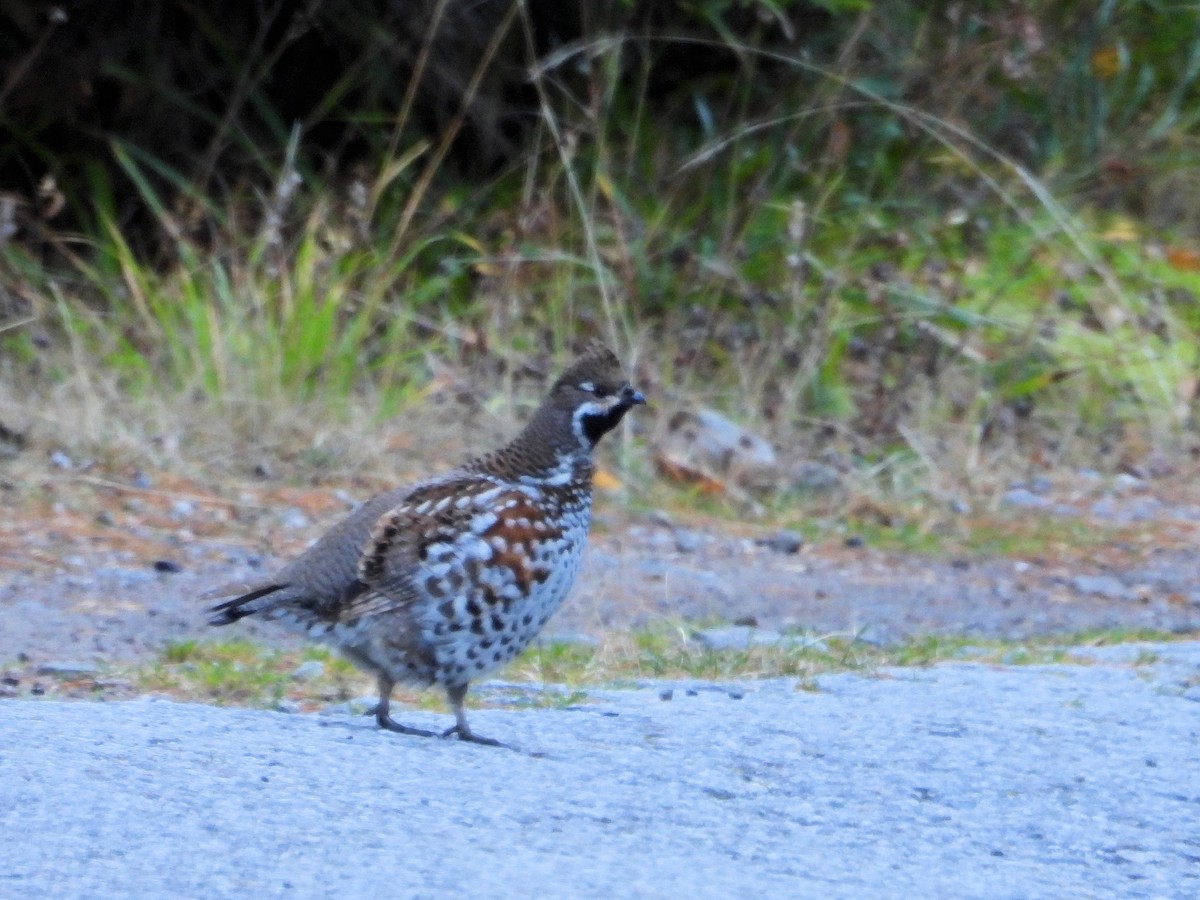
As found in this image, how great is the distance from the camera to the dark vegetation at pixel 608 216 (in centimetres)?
1062

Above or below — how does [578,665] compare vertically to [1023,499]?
below

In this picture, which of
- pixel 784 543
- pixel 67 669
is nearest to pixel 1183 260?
pixel 784 543

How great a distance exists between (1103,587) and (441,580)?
4.43m

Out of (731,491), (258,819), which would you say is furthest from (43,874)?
(731,491)

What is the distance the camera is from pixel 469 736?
5.53m

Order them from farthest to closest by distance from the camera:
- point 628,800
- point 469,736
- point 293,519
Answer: point 293,519 < point 469,736 < point 628,800

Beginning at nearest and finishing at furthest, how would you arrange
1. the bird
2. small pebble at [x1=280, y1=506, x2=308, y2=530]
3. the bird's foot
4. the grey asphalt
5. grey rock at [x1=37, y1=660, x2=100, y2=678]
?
the grey asphalt
the bird's foot
the bird
grey rock at [x1=37, y1=660, x2=100, y2=678]
small pebble at [x1=280, y1=506, x2=308, y2=530]

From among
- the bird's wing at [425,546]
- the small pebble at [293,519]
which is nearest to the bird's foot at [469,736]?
the bird's wing at [425,546]

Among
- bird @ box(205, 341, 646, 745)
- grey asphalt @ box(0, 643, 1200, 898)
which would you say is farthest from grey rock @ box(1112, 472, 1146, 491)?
bird @ box(205, 341, 646, 745)

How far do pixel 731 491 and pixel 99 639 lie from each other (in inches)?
147

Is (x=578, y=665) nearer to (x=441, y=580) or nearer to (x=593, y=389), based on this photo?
(x=593, y=389)

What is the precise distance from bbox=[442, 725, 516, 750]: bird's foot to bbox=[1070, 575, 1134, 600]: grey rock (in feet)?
14.2

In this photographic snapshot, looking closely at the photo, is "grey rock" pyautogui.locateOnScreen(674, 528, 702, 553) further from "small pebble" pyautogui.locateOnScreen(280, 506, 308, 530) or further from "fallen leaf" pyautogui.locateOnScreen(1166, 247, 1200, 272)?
"fallen leaf" pyautogui.locateOnScreen(1166, 247, 1200, 272)

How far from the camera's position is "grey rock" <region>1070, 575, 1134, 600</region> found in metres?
9.20
